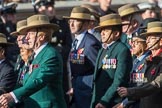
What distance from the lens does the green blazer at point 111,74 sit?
8039 millimetres

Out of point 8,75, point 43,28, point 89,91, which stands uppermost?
point 43,28

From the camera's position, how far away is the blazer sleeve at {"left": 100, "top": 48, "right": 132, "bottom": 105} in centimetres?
802

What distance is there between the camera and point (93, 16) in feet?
32.9

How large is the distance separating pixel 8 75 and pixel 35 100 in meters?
0.58

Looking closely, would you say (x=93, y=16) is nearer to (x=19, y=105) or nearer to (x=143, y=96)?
(x=19, y=105)

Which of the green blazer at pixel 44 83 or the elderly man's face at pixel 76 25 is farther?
the elderly man's face at pixel 76 25

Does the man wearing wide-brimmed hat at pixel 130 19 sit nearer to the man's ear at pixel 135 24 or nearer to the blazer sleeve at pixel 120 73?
the man's ear at pixel 135 24

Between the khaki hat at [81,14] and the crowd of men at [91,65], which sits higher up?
the khaki hat at [81,14]

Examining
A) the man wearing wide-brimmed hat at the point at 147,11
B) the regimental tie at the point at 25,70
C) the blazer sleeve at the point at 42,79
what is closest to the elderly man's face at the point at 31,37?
the regimental tie at the point at 25,70

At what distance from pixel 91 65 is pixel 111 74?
3.04 feet

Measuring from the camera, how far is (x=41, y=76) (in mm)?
7195

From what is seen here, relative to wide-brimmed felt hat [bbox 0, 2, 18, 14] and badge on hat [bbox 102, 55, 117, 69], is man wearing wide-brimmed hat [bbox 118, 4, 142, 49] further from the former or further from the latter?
wide-brimmed felt hat [bbox 0, 2, 18, 14]

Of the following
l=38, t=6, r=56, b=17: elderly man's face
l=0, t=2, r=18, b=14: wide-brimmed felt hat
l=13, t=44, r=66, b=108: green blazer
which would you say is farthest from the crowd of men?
l=0, t=2, r=18, b=14: wide-brimmed felt hat

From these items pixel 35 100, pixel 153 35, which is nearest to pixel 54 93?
pixel 35 100
